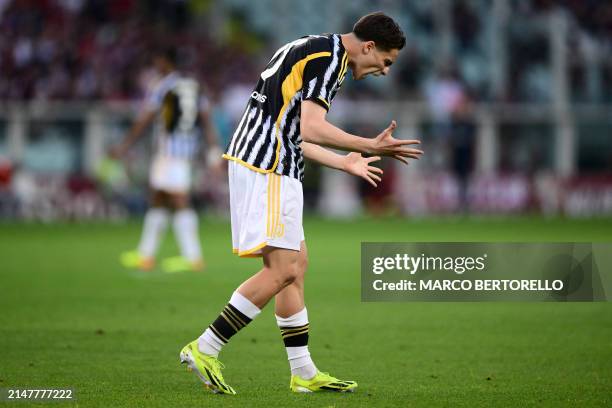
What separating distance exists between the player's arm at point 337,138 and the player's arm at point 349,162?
0.09 metres

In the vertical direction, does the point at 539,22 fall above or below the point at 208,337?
above

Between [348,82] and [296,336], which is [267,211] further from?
[348,82]

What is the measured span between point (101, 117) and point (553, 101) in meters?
12.2

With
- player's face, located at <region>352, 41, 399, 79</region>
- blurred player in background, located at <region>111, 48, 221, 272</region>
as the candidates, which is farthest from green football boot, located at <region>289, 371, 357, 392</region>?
blurred player in background, located at <region>111, 48, 221, 272</region>

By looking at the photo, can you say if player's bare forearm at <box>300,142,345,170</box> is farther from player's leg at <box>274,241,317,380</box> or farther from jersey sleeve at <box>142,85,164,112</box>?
jersey sleeve at <box>142,85,164,112</box>

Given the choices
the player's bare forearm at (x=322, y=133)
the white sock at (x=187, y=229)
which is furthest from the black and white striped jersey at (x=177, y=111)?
the player's bare forearm at (x=322, y=133)

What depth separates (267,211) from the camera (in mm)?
6320

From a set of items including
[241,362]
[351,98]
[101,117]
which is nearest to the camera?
[241,362]

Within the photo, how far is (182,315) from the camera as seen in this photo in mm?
10227

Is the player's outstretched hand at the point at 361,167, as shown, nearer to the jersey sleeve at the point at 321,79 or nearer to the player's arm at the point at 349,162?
the player's arm at the point at 349,162

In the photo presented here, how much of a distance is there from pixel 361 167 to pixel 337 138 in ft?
0.84

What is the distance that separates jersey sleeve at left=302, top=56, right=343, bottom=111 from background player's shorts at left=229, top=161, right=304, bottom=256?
49cm

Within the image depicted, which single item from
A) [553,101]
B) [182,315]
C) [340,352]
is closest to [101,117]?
[553,101]

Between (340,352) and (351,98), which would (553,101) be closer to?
(351,98)
